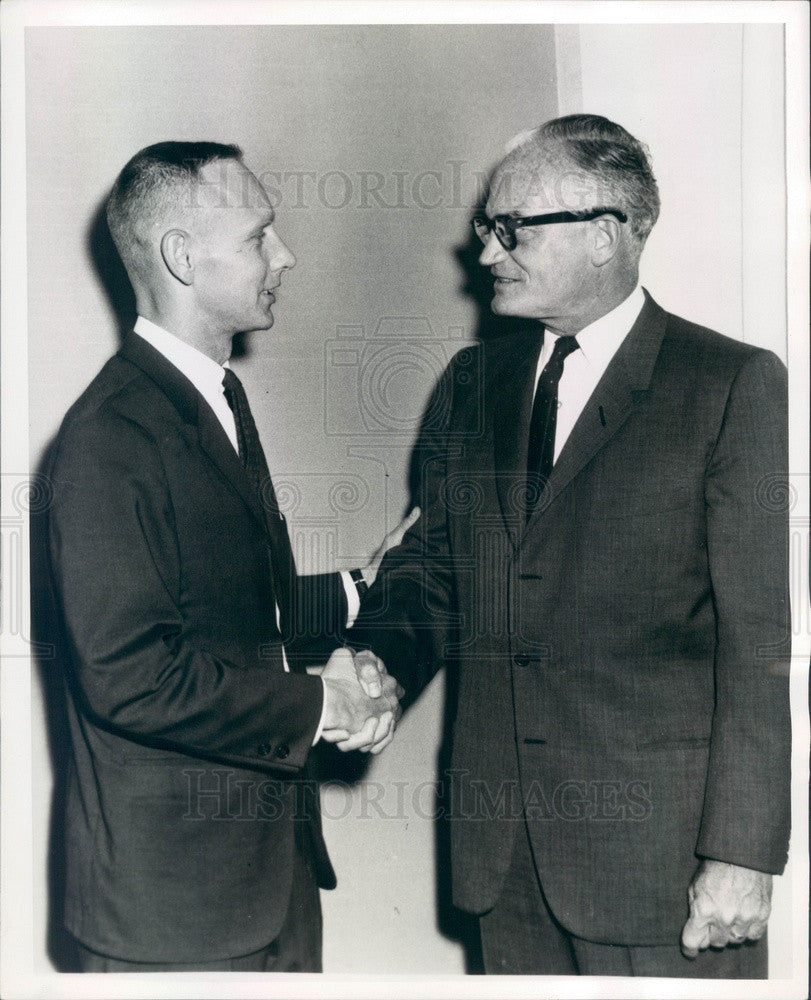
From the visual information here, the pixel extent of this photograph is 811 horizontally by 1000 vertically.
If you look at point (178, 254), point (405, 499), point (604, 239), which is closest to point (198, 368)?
point (178, 254)

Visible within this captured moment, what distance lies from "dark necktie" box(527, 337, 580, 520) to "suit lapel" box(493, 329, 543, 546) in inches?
0.6

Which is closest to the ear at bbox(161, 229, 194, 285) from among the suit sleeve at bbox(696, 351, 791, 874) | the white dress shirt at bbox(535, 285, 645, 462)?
the white dress shirt at bbox(535, 285, 645, 462)

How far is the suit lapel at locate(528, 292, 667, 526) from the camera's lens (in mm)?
2074

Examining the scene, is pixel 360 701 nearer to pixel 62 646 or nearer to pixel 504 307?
pixel 62 646

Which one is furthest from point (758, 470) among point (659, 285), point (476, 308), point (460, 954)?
point (460, 954)

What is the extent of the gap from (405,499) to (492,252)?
59 cm

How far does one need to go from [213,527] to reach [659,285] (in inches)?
43.7

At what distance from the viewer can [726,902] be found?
2.03 m

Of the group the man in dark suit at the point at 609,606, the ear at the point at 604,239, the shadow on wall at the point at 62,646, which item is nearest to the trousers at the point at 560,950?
the man in dark suit at the point at 609,606

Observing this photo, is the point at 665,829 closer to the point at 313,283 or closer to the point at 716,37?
the point at 313,283

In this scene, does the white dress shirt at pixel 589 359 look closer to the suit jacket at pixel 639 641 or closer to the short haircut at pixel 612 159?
the suit jacket at pixel 639 641

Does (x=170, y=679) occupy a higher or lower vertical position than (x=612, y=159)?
lower

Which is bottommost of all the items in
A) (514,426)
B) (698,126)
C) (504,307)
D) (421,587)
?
(421,587)

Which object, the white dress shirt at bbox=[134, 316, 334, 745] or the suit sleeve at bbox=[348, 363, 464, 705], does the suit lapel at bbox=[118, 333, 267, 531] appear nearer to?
the white dress shirt at bbox=[134, 316, 334, 745]
